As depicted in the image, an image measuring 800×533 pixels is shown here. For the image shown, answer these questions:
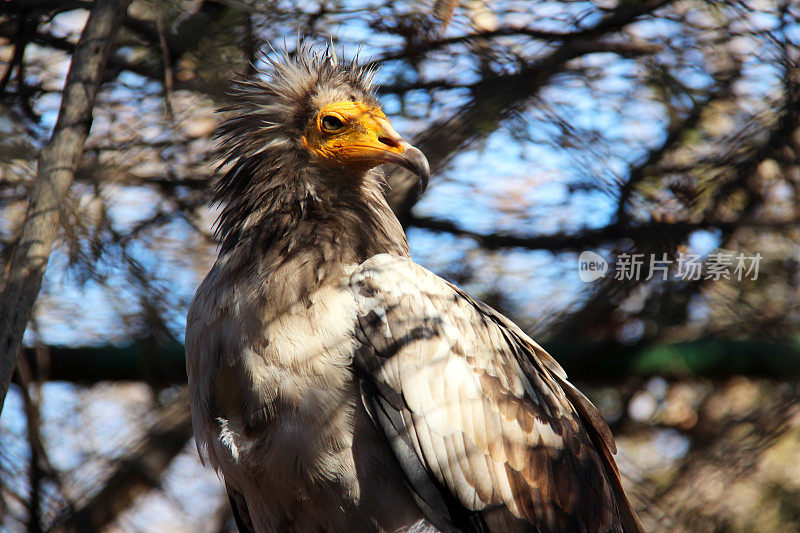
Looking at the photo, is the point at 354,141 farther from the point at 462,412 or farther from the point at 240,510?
the point at 240,510

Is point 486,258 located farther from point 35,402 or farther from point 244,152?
point 35,402

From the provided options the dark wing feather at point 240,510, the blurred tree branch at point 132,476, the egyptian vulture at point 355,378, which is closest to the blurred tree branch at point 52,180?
the egyptian vulture at point 355,378

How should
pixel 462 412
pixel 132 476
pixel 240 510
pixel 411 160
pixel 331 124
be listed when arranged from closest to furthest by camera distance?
pixel 462 412 < pixel 411 160 < pixel 331 124 < pixel 240 510 < pixel 132 476

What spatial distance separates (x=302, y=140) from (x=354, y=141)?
0.19 meters

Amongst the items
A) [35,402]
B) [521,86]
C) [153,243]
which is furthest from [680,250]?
[35,402]

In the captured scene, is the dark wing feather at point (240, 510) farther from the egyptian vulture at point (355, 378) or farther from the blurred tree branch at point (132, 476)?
the blurred tree branch at point (132, 476)

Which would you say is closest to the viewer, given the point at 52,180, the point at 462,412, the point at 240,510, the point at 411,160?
the point at 52,180

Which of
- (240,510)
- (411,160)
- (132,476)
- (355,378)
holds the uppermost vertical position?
(411,160)

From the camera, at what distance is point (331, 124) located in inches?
96.0

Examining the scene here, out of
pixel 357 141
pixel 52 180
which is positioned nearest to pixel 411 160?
pixel 357 141

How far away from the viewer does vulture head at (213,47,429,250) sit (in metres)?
2.39

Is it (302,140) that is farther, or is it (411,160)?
(302,140)

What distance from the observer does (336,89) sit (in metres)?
2.56

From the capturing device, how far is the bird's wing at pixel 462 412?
2055mm
